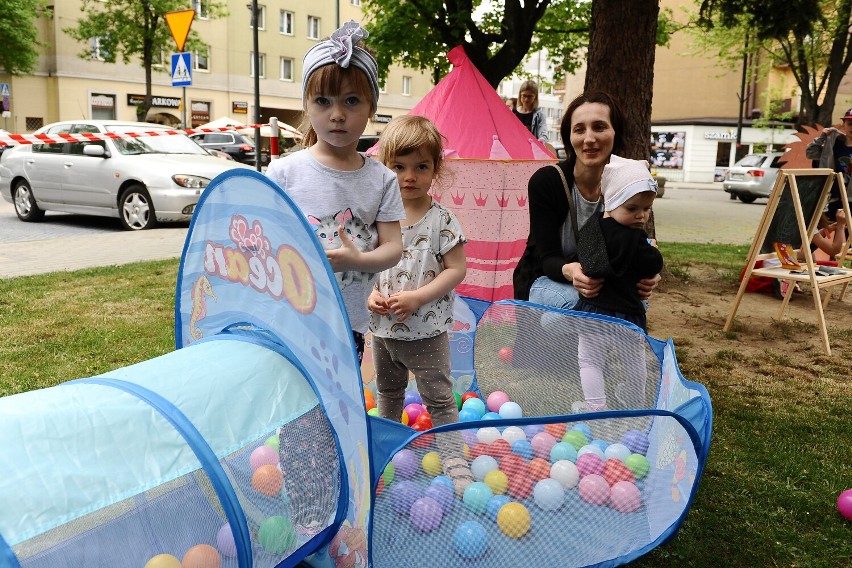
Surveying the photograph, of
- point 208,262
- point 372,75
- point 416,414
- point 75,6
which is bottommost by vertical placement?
point 416,414

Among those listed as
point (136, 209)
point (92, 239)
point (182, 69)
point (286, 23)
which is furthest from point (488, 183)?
point (286, 23)

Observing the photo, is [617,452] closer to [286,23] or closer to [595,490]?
[595,490]

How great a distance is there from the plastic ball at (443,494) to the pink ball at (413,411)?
1.60 meters

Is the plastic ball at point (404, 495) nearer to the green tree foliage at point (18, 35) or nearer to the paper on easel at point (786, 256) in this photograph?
the paper on easel at point (786, 256)

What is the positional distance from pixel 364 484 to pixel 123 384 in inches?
24.9

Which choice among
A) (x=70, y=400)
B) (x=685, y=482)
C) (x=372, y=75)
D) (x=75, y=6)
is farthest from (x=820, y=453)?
(x=75, y=6)

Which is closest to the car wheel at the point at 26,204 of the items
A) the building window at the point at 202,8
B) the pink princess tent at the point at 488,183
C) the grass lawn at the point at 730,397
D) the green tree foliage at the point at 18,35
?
the grass lawn at the point at 730,397

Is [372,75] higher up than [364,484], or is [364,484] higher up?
[372,75]

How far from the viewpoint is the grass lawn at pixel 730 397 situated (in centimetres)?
249

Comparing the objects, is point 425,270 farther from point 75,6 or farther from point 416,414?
point 75,6

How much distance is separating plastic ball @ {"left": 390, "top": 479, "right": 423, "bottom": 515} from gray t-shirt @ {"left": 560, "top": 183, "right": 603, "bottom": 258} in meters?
1.50

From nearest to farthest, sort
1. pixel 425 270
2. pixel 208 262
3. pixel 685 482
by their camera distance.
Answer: pixel 685 482, pixel 208 262, pixel 425 270

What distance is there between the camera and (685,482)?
2164 millimetres

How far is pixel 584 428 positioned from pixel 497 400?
1.57 m
